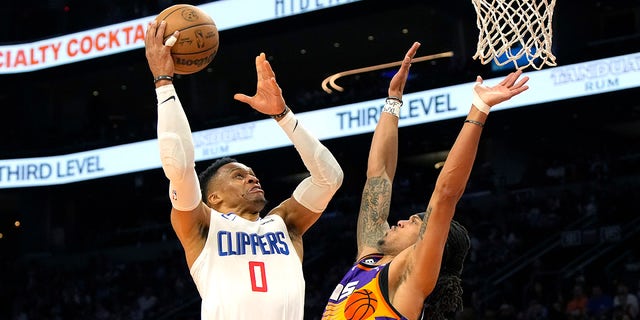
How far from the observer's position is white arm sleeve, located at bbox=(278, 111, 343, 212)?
4715 mm

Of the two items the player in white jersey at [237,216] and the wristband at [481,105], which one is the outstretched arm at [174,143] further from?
the wristband at [481,105]

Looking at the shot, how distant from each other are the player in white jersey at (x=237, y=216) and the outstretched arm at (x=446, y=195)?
0.63 meters

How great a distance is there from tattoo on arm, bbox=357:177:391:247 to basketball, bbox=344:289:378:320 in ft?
1.96

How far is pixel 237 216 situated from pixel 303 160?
0.44 m

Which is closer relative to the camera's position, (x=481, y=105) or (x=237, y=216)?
(x=481, y=105)

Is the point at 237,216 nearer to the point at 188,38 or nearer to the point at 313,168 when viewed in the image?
the point at 313,168

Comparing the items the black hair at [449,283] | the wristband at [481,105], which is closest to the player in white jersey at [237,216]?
the black hair at [449,283]

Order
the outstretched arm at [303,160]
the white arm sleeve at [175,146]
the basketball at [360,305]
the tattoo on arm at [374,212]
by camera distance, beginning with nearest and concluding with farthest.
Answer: the white arm sleeve at [175,146] < the basketball at [360,305] < the outstretched arm at [303,160] < the tattoo on arm at [374,212]

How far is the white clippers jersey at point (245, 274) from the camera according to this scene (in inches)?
168

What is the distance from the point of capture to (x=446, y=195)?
392 centimetres

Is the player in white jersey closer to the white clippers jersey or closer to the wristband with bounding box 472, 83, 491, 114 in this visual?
the white clippers jersey

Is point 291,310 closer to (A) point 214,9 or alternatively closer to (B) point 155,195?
(A) point 214,9

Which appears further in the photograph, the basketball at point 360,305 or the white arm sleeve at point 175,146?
the basketball at point 360,305

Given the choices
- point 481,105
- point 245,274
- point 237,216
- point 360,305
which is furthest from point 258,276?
point 481,105
